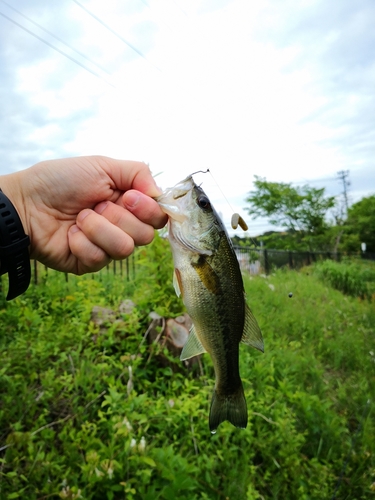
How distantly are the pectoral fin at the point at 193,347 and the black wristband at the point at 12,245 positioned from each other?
777mm

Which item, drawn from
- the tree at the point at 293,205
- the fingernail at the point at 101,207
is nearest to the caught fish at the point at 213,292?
the fingernail at the point at 101,207

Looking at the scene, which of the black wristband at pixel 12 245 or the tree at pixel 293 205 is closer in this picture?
the black wristband at pixel 12 245

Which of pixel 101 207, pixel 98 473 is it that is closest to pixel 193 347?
pixel 101 207

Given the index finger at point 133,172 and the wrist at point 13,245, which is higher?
the index finger at point 133,172

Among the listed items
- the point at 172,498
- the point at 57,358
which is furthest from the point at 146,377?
the point at 172,498

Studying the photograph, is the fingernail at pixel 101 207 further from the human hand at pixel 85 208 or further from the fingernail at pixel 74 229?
the fingernail at pixel 74 229

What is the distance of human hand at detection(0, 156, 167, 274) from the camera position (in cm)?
172

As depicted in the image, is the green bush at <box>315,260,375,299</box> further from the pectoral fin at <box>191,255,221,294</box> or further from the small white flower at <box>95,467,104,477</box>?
the pectoral fin at <box>191,255,221,294</box>

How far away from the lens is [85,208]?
1947 millimetres

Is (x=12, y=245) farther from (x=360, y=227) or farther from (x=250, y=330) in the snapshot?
(x=360, y=227)

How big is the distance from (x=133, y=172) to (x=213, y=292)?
29.1 inches

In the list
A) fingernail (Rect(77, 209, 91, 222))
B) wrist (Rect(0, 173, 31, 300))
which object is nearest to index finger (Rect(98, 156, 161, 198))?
fingernail (Rect(77, 209, 91, 222))

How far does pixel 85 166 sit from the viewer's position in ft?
6.04

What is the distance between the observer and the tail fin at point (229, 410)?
4.58 ft
